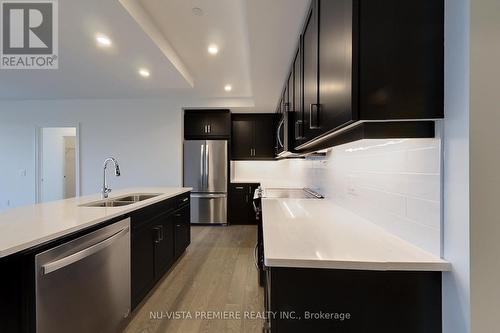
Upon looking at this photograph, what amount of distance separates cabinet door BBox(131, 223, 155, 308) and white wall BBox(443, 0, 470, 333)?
1.95 meters

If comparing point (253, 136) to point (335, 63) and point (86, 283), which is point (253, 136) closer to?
point (86, 283)

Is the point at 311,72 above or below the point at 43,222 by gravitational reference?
above

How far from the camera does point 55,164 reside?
5820mm

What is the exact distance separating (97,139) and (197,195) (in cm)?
221

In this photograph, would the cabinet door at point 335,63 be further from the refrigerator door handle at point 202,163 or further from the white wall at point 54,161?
the white wall at point 54,161

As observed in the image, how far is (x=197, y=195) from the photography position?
15.8ft

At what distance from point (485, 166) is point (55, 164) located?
7.37 meters

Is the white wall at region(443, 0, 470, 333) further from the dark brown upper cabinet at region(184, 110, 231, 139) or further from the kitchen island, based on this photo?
the dark brown upper cabinet at region(184, 110, 231, 139)

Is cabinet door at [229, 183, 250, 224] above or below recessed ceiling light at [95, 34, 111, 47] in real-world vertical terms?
below

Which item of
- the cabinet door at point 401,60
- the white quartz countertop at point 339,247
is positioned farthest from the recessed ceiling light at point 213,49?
the cabinet door at point 401,60

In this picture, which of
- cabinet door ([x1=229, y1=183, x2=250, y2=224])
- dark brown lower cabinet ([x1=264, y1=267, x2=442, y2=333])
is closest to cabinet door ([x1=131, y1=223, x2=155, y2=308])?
dark brown lower cabinet ([x1=264, y1=267, x2=442, y2=333])

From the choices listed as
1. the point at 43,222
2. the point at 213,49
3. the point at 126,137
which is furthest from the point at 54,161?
the point at 43,222

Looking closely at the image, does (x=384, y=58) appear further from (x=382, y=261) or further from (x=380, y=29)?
(x=382, y=261)

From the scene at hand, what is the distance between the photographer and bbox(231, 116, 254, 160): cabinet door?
5.28 metres
